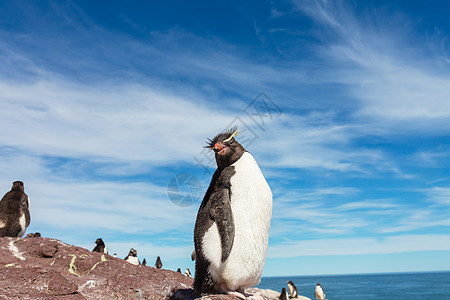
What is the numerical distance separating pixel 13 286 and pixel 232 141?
4.27 metres

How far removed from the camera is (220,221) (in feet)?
20.1

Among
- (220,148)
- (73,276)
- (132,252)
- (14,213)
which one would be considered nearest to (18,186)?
(14,213)

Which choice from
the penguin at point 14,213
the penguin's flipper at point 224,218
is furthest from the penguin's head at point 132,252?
the penguin's flipper at point 224,218

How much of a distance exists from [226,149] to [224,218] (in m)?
1.34

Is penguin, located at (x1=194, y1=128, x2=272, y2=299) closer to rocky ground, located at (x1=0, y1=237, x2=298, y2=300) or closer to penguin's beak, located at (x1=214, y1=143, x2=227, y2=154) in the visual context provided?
penguin's beak, located at (x1=214, y1=143, x2=227, y2=154)

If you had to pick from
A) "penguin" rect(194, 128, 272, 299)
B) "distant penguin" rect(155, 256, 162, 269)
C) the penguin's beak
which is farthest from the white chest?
"distant penguin" rect(155, 256, 162, 269)

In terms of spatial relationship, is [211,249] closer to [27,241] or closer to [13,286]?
[13,286]

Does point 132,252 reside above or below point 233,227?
above

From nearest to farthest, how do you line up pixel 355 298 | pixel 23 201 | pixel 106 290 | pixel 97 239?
pixel 106 290 < pixel 23 201 < pixel 97 239 < pixel 355 298

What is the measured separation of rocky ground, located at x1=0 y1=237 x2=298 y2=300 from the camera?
6156 mm

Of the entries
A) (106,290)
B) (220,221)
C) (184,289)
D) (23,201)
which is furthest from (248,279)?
(23,201)

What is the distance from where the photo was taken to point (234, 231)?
611 cm

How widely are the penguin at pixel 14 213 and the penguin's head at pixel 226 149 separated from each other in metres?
10.3

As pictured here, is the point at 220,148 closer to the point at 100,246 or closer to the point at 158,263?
the point at 100,246
